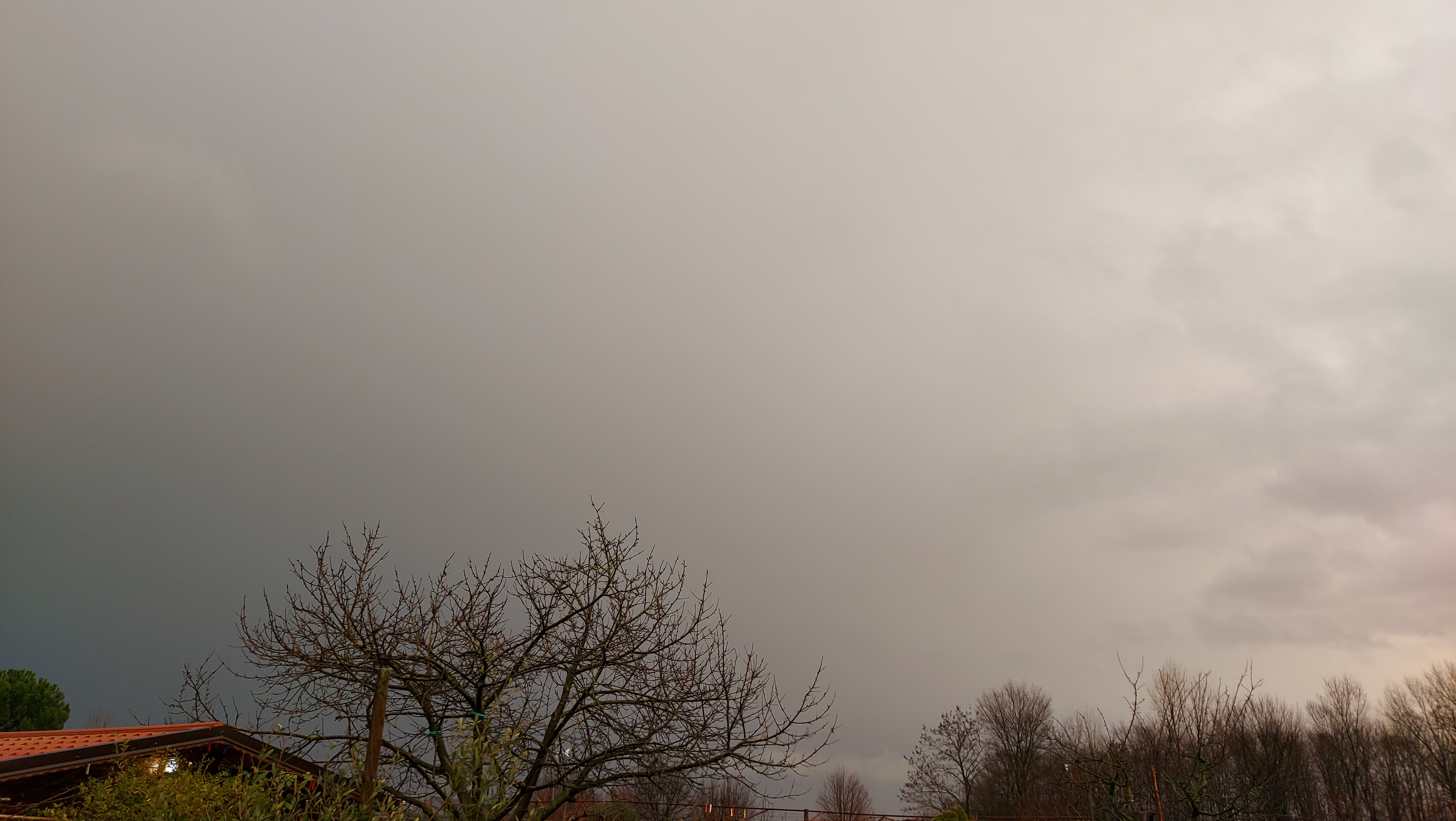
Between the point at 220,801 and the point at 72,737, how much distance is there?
10285mm

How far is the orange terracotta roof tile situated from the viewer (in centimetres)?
1240

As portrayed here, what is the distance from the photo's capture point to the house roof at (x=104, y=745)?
1150 centimetres

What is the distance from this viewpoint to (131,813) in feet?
26.2

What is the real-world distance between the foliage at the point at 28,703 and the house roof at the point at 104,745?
25.1 meters

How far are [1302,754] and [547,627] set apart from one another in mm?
56495

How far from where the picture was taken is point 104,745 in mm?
12328

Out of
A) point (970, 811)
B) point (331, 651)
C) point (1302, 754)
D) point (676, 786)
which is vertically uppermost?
point (331, 651)

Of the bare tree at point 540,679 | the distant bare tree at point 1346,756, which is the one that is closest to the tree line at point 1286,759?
the distant bare tree at point 1346,756

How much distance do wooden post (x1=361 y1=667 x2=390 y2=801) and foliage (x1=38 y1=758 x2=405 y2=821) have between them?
16cm

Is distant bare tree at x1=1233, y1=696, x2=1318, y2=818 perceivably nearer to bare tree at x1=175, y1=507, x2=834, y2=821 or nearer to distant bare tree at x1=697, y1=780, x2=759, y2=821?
distant bare tree at x1=697, y1=780, x2=759, y2=821

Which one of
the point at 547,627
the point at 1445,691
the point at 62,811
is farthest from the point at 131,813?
the point at 1445,691

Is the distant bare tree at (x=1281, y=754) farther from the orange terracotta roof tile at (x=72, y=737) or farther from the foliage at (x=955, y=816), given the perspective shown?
the orange terracotta roof tile at (x=72, y=737)

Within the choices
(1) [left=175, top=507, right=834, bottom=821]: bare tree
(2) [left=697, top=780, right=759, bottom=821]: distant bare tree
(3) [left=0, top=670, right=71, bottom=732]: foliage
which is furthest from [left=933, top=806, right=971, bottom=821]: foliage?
(3) [left=0, top=670, right=71, bottom=732]: foliage

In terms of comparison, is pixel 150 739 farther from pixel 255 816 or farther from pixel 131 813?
pixel 255 816
